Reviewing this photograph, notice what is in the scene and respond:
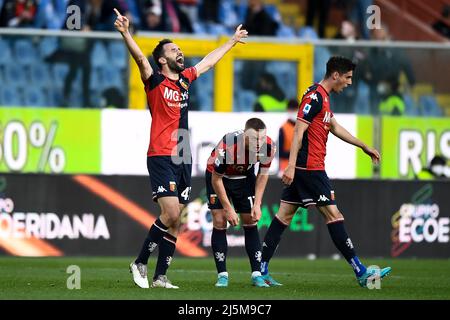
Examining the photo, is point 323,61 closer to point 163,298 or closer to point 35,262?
point 35,262

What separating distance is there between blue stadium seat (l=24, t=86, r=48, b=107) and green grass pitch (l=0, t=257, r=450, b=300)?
2684 millimetres

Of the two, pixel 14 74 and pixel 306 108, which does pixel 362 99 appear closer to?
pixel 14 74

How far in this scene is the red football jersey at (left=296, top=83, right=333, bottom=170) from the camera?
510 inches

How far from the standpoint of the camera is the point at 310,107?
42.5 feet

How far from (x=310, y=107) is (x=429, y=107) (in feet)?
25.8

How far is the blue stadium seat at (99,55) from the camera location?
19.2 meters

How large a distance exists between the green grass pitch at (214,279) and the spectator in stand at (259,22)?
18.6 ft

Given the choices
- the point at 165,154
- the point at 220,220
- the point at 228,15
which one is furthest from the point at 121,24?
the point at 228,15

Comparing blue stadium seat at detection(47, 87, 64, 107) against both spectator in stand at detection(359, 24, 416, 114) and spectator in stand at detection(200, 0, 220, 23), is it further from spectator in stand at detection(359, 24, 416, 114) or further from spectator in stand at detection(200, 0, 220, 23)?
spectator in stand at detection(200, 0, 220, 23)

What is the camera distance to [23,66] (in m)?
19.0

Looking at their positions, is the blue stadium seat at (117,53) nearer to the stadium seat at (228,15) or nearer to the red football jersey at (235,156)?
the stadium seat at (228,15)

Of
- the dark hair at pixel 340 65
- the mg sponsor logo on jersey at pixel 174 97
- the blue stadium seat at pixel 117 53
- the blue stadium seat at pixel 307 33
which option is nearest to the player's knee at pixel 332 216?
the dark hair at pixel 340 65

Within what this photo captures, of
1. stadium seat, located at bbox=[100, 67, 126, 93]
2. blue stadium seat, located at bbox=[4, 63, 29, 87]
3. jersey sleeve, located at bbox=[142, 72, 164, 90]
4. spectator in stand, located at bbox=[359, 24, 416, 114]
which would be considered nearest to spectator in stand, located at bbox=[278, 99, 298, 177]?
spectator in stand, located at bbox=[359, 24, 416, 114]

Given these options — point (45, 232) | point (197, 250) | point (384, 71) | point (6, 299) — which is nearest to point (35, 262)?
point (45, 232)
